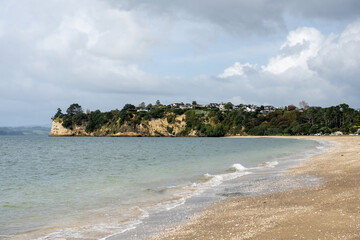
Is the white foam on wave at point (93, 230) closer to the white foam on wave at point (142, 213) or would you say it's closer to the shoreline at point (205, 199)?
the white foam on wave at point (142, 213)

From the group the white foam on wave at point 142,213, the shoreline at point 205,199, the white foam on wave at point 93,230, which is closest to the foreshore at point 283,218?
the shoreline at point 205,199

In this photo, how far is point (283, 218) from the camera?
33.3ft

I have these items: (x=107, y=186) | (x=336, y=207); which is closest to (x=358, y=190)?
(x=336, y=207)

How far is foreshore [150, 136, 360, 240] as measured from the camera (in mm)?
8584

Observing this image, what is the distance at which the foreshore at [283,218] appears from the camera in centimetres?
858

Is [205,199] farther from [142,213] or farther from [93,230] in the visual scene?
[93,230]

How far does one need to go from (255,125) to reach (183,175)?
169084 mm

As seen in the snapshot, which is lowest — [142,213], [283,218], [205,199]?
[142,213]

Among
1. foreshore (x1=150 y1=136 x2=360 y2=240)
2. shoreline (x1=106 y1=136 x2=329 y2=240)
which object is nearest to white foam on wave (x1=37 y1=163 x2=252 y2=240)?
shoreline (x1=106 y1=136 x2=329 y2=240)

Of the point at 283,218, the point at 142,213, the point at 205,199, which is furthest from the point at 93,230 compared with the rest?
the point at 283,218

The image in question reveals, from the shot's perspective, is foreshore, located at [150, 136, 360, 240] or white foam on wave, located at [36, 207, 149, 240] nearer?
foreshore, located at [150, 136, 360, 240]

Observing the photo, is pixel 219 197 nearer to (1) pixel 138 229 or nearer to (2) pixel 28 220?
(1) pixel 138 229

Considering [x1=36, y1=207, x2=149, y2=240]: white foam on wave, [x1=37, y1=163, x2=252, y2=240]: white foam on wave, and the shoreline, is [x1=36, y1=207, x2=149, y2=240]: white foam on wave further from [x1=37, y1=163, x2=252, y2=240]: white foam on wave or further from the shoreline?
the shoreline

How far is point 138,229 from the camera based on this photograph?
11.3 m
